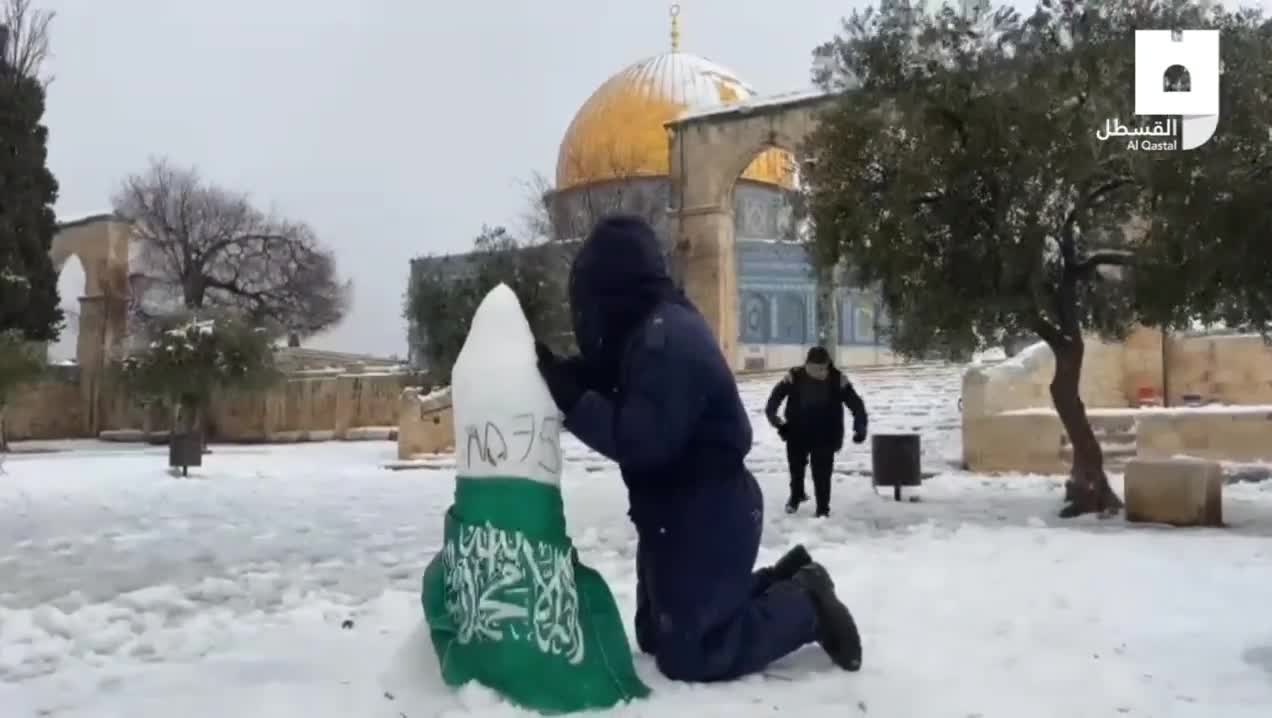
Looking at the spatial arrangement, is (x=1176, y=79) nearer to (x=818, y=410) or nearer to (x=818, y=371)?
(x=818, y=371)

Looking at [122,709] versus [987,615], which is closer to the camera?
[122,709]

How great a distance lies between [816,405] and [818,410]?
0.04 m

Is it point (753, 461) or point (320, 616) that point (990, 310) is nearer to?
point (320, 616)

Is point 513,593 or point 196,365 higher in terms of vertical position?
point 196,365

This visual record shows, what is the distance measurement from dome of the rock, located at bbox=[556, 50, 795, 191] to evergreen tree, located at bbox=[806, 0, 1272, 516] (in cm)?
2632

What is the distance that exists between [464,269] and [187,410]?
12.2 m

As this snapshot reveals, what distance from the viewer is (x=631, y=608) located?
5.29 m

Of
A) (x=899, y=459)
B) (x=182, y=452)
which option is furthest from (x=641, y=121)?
(x=899, y=459)

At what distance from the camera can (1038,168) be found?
8938 millimetres

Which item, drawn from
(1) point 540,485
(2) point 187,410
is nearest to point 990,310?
(1) point 540,485

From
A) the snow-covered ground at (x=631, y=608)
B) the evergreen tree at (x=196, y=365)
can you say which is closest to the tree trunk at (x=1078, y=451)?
the snow-covered ground at (x=631, y=608)

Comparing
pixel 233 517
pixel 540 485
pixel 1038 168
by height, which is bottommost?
pixel 233 517

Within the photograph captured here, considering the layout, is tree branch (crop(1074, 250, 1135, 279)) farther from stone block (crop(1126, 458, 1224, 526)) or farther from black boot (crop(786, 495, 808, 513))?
black boot (crop(786, 495, 808, 513))

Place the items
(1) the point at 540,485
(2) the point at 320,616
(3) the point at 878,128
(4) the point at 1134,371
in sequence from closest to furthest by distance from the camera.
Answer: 1. (1) the point at 540,485
2. (2) the point at 320,616
3. (3) the point at 878,128
4. (4) the point at 1134,371
